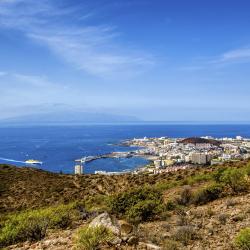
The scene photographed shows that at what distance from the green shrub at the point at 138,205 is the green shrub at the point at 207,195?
1552mm

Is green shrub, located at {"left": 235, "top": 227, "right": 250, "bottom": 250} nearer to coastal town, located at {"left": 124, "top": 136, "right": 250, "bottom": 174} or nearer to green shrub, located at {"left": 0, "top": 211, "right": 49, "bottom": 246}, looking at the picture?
green shrub, located at {"left": 0, "top": 211, "right": 49, "bottom": 246}

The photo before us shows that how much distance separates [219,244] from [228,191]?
6938 mm

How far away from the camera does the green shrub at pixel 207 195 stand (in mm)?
13125

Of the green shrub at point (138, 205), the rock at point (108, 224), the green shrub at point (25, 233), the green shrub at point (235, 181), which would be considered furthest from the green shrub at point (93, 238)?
the green shrub at point (235, 181)

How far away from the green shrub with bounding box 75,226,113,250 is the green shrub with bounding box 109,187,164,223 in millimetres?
2737

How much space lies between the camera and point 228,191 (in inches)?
565

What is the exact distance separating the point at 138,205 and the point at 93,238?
3743 mm

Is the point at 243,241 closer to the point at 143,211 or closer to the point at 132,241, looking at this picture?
the point at 132,241

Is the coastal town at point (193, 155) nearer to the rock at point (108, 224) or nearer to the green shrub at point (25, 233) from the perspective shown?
the green shrub at point (25, 233)

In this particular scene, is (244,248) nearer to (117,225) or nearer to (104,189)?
(117,225)

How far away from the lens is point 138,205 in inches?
435

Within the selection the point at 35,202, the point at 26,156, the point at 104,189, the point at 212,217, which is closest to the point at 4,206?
the point at 35,202

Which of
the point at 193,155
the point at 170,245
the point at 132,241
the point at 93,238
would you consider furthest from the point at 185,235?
the point at 193,155

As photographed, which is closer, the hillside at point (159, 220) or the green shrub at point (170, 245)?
the green shrub at point (170, 245)
